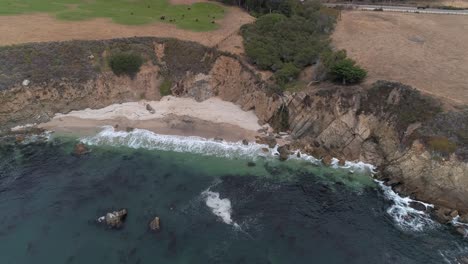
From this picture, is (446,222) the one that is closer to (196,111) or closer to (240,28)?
(196,111)

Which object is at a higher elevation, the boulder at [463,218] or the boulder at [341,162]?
the boulder at [341,162]

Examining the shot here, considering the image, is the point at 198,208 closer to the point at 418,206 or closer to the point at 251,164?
the point at 251,164

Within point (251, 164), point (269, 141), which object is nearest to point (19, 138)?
point (251, 164)

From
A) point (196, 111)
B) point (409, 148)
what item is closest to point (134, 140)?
point (196, 111)

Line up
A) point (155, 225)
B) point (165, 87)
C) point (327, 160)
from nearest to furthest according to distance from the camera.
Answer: point (155, 225) < point (327, 160) < point (165, 87)

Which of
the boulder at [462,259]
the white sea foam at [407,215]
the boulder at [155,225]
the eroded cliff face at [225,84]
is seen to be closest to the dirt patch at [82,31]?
the eroded cliff face at [225,84]

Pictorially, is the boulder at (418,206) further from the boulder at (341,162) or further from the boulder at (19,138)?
the boulder at (19,138)
